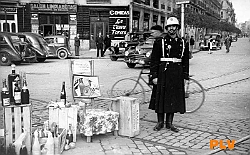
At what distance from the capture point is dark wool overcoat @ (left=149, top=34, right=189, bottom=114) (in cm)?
542

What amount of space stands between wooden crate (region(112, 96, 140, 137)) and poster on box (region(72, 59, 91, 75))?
1188mm

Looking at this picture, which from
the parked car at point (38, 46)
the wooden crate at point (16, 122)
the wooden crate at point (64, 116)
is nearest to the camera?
the wooden crate at point (16, 122)

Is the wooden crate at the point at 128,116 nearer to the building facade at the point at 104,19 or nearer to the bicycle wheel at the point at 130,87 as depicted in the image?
the bicycle wheel at the point at 130,87

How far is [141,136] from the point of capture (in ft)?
17.2

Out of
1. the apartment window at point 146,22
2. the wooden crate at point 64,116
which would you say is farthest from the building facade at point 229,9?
the apartment window at point 146,22

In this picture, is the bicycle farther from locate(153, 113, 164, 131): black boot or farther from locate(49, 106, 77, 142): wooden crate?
locate(49, 106, 77, 142): wooden crate

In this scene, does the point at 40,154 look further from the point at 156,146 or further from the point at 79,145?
the point at 156,146

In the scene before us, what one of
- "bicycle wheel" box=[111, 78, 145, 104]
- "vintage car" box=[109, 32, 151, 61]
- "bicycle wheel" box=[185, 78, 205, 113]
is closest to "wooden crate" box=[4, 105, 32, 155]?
"bicycle wheel" box=[111, 78, 145, 104]

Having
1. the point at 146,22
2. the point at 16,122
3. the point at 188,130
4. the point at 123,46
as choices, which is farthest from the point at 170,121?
the point at 146,22

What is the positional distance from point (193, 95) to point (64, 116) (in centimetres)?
475

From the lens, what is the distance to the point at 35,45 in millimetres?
20188

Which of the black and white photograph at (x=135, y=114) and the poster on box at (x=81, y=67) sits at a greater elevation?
the poster on box at (x=81, y=67)

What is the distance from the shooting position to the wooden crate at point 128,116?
16.9 feet

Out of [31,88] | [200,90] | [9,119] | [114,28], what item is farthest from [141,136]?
[114,28]
